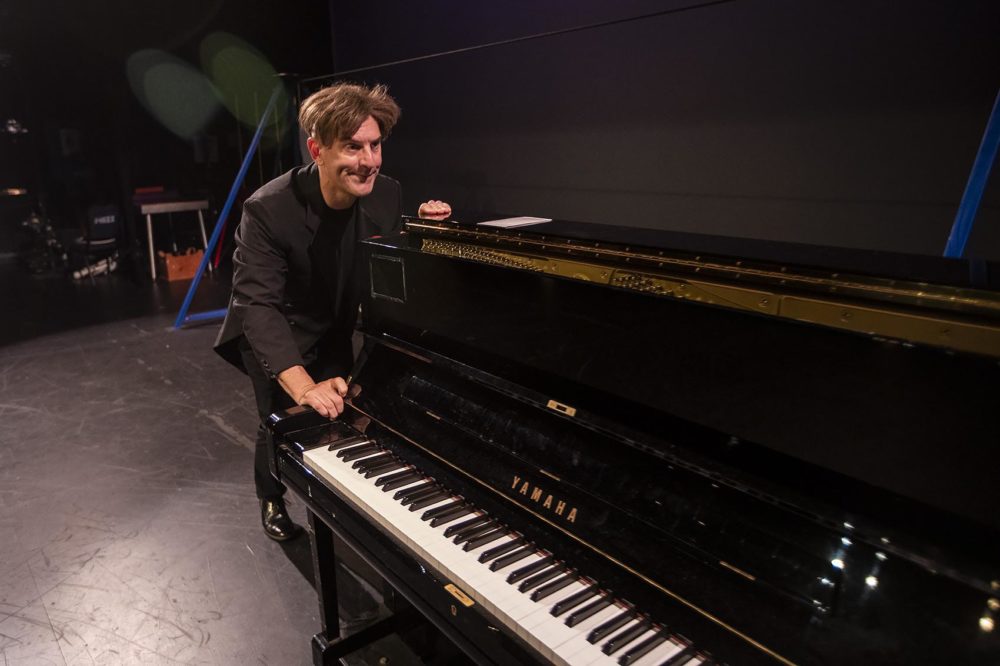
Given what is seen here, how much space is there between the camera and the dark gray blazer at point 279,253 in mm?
1893

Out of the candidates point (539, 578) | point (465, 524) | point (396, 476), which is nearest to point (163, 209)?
point (396, 476)

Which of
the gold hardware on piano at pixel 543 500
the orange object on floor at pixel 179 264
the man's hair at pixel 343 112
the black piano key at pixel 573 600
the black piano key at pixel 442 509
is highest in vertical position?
the man's hair at pixel 343 112

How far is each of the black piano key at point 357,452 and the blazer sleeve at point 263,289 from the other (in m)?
0.41

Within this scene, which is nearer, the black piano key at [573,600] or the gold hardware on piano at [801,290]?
the gold hardware on piano at [801,290]

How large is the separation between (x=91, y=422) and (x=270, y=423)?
2694 millimetres

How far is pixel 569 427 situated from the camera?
1.32m

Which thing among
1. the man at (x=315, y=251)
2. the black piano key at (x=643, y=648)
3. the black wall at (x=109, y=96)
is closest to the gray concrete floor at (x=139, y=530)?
the man at (x=315, y=251)

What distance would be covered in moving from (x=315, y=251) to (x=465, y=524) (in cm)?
116

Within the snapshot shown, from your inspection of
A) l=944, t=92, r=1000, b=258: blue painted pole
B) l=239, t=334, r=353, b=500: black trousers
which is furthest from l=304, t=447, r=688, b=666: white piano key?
l=944, t=92, r=1000, b=258: blue painted pole

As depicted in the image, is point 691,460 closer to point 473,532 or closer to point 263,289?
point 473,532

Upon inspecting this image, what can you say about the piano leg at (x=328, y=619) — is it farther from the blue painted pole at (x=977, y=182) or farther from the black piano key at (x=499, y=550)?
the blue painted pole at (x=977, y=182)

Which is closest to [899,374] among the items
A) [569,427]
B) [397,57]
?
[569,427]

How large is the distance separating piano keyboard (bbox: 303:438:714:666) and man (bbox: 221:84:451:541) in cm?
26

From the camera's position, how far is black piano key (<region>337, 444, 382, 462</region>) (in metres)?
1.55
